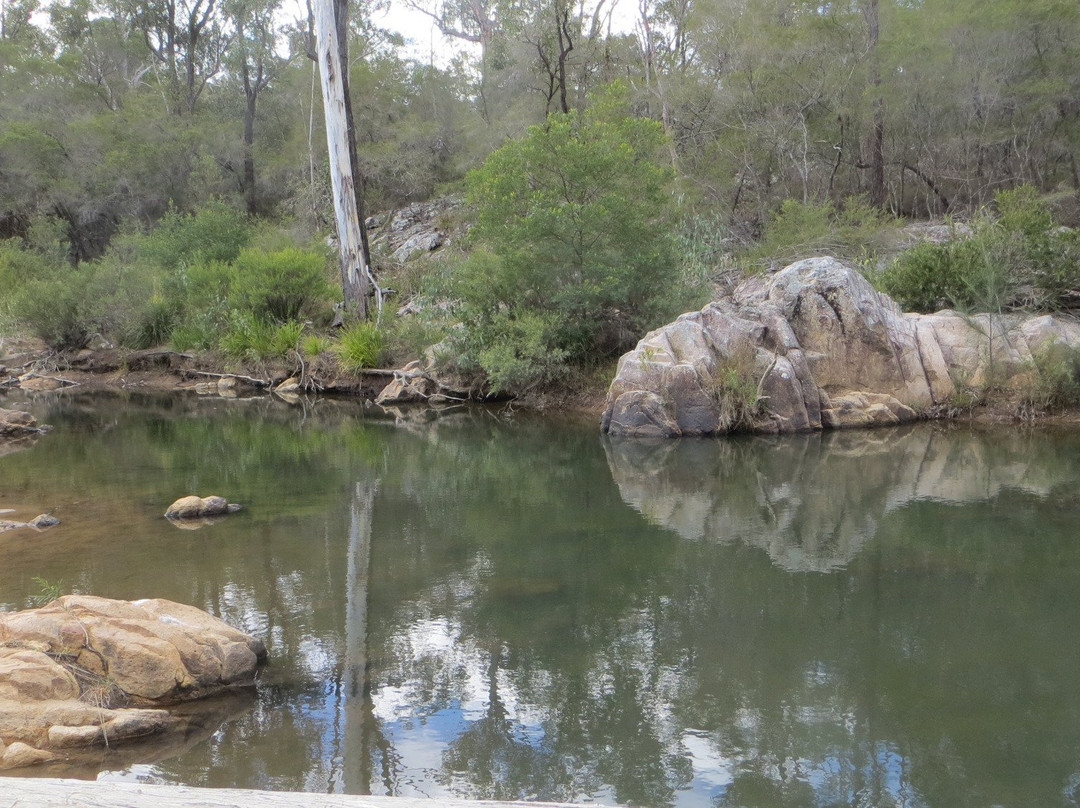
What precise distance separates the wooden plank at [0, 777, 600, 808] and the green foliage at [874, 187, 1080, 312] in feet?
47.8

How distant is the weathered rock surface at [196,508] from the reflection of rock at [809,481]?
419 cm

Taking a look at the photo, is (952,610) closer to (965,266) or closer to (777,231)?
(965,266)

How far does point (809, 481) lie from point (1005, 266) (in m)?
6.86

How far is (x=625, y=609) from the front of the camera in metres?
6.70

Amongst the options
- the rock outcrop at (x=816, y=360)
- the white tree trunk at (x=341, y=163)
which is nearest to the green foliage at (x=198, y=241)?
the white tree trunk at (x=341, y=163)

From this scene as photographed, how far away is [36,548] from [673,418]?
8.99m

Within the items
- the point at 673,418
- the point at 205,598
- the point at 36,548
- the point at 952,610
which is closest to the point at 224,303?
the point at 673,418

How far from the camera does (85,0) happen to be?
136ft

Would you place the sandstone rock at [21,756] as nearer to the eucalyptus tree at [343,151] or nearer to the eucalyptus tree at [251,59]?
the eucalyptus tree at [343,151]

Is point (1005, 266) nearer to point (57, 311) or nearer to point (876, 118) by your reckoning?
point (876, 118)

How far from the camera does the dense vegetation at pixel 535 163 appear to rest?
55.3 feet

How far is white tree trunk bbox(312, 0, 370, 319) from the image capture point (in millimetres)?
20672

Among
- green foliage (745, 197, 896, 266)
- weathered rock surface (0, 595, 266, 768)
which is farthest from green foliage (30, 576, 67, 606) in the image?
green foliage (745, 197, 896, 266)

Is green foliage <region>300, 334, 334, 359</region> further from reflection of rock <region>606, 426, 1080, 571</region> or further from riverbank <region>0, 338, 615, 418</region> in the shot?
reflection of rock <region>606, 426, 1080, 571</region>
